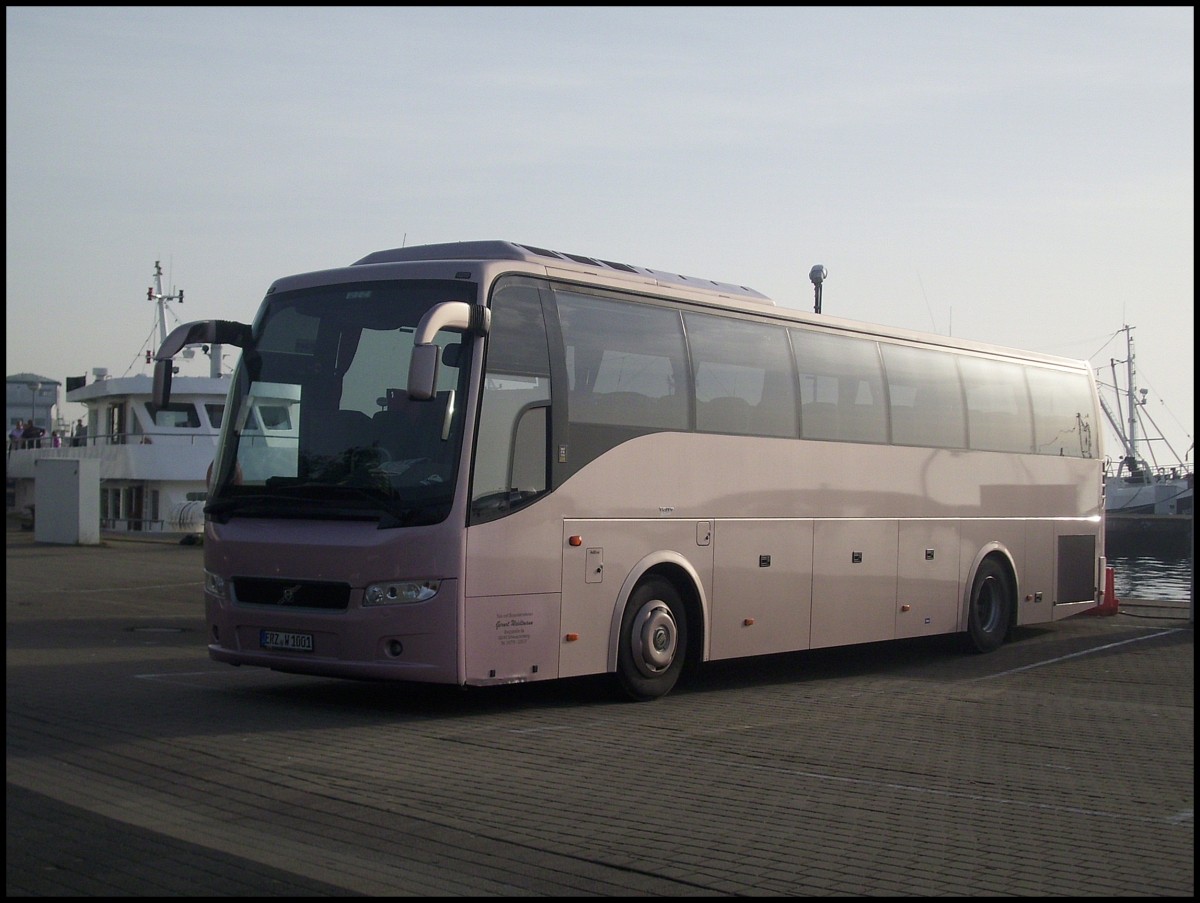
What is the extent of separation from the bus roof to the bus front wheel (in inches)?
214

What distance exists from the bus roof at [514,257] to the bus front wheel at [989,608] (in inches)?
214

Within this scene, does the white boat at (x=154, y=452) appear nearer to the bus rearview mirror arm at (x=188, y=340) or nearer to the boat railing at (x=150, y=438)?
the boat railing at (x=150, y=438)

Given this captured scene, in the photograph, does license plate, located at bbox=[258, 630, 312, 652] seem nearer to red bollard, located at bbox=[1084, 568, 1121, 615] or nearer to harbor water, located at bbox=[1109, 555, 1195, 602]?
red bollard, located at bbox=[1084, 568, 1121, 615]

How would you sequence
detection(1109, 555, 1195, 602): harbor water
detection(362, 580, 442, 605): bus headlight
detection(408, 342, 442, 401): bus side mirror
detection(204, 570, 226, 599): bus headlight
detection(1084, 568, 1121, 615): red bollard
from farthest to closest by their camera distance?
1. detection(1109, 555, 1195, 602): harbor water
2. detection(1084, 568, 1121, 615): red bollard
3. detection(204, 570, 226, 599): bus headlight
4. detection(362, 580, 442, 605): bus headlight
5. detection(408, 342, 442, 401): bus side mirror

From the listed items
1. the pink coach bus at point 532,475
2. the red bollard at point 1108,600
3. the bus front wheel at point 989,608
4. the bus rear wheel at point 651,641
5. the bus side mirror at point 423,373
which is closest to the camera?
the bus side mirror at point 423,373

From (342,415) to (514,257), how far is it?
1825 mm

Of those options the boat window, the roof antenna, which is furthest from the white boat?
the roof antenna

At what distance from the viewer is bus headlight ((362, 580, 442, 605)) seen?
10.2 meters

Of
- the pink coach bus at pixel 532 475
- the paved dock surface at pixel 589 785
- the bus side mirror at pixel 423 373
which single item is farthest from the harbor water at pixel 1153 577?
the bus side mirror at pixel 423 373

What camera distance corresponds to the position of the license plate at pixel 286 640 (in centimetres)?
1062

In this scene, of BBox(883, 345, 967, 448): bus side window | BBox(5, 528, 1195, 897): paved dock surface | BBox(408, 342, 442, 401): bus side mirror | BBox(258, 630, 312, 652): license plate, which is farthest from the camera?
BBox(883, 345, 967, 448): bus side window

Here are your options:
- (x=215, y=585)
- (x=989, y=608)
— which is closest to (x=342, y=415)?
(x=215, y=585)

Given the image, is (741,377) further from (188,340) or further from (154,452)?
(154,452)

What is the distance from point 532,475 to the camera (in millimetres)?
10914
